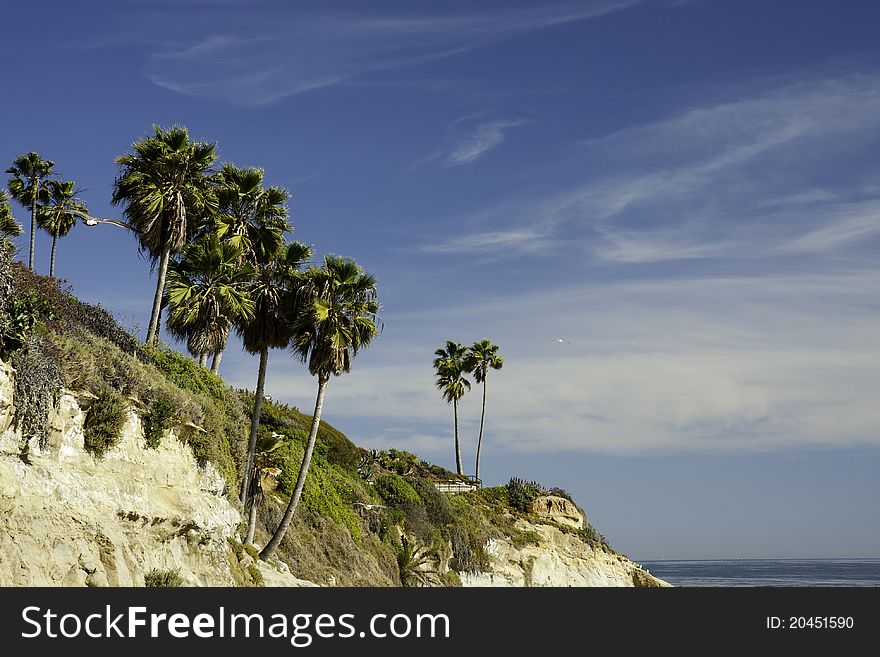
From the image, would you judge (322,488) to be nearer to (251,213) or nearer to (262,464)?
(262,464)

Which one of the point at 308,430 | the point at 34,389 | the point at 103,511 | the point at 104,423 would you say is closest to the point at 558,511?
the point at 308,430

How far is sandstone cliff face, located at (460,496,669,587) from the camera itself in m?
51.6

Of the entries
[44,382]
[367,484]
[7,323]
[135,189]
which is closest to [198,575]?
[44,382]

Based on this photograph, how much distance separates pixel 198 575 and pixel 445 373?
Result: 179 feet

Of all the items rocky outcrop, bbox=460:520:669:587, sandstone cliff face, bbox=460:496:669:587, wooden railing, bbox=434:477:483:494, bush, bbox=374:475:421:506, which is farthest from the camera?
wooden railing, bbox=434:477:483:494

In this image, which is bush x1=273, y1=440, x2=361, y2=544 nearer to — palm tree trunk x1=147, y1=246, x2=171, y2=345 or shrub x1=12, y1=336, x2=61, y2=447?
palm tree trunk x1=147, y1=246, x2=171, y2=345

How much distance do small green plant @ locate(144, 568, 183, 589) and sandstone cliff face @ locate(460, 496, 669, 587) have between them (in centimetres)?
2905

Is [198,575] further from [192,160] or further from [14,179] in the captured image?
[14,179]

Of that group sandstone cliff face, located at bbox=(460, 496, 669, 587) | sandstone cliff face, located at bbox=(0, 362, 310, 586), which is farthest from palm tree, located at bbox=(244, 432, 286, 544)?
sandstone cliff face, located at bbox=(460, 496, 669, 587)

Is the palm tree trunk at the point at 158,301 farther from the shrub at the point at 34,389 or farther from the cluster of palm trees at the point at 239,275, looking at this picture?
the shrub at the point at 34,389

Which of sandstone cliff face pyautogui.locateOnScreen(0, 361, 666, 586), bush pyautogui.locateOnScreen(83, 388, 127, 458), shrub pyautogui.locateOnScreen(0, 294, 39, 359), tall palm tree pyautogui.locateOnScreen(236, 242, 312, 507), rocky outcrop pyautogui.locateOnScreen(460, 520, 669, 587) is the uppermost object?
tall palm tree pyautogui.locateOnScreen(236, 242, 312, 507)

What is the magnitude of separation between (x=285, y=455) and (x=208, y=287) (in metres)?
9.35

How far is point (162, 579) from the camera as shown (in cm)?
2100

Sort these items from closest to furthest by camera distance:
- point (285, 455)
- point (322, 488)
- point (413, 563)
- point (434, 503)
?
1. point (285, 455)
2. point (322, 488)
3. point (413, 563)
4. point (434, 503)
